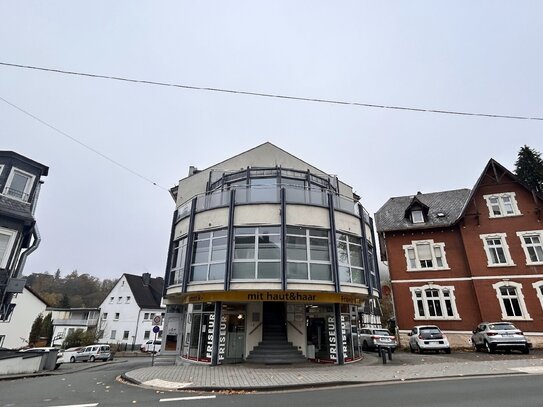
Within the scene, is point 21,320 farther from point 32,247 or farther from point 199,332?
point 199,332

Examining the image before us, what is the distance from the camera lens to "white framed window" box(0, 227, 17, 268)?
15869mm

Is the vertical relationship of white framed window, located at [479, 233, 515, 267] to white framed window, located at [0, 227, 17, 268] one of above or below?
A: above

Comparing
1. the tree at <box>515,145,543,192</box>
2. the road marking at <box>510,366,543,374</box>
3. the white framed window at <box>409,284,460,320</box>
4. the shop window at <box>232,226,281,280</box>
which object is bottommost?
the road marking at <box>510,366,543,374</box>

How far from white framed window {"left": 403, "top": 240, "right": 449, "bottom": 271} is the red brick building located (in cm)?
7

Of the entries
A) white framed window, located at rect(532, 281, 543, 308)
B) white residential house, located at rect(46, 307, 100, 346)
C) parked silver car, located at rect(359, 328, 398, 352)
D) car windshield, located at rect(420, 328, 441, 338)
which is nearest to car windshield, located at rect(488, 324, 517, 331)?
car windshield, located at rect(420, 328, 441, 338)

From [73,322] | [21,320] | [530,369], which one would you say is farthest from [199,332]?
[73,322]

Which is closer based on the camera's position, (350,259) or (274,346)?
(274,346)

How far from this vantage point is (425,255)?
927 inches

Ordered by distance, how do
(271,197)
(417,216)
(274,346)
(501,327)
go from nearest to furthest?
(274,346) < (271,197) < (501,327) < (417,216)

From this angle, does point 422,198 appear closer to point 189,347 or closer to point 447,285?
point 447,285

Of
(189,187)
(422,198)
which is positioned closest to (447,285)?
(422,198)

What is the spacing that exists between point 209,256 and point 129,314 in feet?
109

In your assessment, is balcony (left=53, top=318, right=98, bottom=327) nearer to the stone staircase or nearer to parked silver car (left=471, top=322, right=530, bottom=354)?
the stone staircase

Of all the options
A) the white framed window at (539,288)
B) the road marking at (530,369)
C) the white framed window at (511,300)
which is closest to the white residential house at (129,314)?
the white framed window at (511,300)
